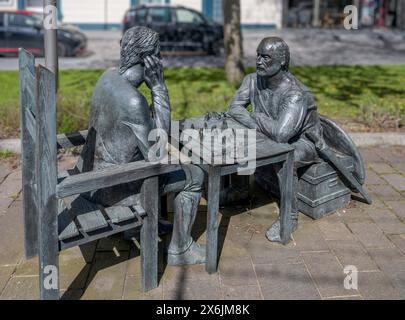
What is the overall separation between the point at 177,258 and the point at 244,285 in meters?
0.54

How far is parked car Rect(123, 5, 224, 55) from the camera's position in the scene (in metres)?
16.4

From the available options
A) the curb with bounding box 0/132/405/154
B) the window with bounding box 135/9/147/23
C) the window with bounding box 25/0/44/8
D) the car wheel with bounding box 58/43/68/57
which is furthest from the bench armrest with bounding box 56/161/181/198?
the window with bounding box 25/0/44/8

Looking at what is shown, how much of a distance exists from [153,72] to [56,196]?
1.08 meters

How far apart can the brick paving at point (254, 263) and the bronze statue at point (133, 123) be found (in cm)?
44

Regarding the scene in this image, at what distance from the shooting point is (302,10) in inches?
965

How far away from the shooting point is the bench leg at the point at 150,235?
11.4ft

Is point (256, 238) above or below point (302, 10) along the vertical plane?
below

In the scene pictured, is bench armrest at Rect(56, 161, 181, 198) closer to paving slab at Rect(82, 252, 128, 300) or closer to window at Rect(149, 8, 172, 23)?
paving slab at Rect(82, 252, 128, 300)

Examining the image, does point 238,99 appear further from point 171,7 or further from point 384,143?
point 171,7

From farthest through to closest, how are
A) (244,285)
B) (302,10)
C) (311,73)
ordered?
(302,10) < (311,73) < (244,285)

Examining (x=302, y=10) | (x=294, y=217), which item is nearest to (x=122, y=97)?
(x=294, y=217)

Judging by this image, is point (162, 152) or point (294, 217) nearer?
point (162, 152)
